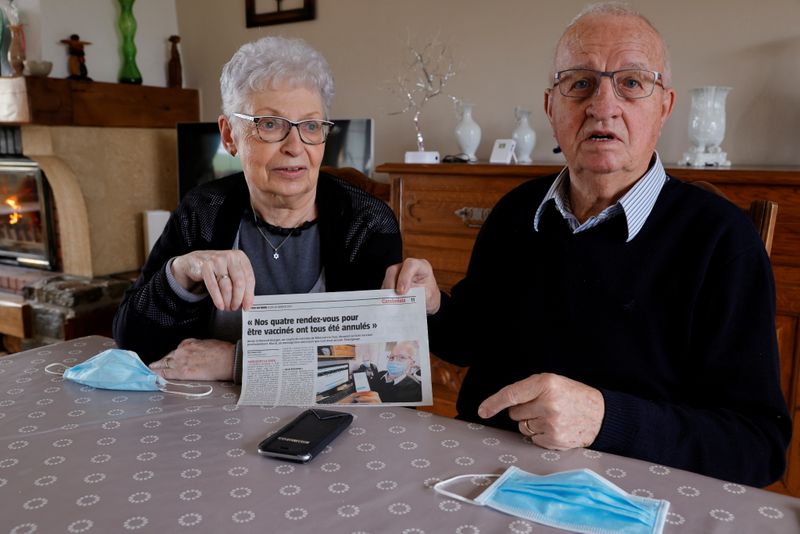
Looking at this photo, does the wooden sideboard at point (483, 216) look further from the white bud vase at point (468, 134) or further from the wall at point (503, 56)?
the wall at point (503, 56)

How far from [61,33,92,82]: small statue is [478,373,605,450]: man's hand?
11.8 feet

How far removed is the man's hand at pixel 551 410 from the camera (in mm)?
901

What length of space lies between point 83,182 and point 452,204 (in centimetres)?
241

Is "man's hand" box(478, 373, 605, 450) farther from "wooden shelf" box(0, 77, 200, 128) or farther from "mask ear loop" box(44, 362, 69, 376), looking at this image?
"wooden shelf" box(0, 77, 200, 128)

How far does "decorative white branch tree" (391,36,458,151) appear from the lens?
312cm

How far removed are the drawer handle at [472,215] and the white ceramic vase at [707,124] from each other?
2.42 feet

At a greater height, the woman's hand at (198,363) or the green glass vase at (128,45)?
the green glass vase at (128,45)

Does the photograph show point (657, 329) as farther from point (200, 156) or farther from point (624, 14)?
point (200, 156)

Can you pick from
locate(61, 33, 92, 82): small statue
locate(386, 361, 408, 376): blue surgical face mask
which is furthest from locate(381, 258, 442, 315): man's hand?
locate(61, 33, 92, 82): small statue

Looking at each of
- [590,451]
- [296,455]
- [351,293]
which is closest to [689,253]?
[590,451]

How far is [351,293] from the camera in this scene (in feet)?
3.76

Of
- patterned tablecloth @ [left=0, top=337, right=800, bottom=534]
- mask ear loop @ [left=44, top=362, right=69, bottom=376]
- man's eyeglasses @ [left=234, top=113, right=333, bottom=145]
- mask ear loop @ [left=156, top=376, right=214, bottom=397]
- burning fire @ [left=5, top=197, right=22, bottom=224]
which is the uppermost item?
man's eyeglasses @ [left=234, top=113, right=333, bottom=145]

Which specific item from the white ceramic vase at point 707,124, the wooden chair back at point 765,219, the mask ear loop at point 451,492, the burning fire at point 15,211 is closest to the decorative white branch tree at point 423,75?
the white ceramic vase at point 707,124

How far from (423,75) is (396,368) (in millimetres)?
2367
